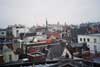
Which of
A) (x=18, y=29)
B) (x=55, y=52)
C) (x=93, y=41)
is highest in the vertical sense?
(x=18, y=29)

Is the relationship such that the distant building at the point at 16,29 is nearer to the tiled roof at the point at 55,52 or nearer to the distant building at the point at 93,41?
the tiled roof at the point at 55,52

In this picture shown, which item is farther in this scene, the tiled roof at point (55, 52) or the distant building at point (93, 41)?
A: the distant building at point (93, 41)

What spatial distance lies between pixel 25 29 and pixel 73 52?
4.31ft

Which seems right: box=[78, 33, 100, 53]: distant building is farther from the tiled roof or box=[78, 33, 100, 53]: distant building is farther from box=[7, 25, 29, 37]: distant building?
box=[7, 25, 29, 37]: distant building

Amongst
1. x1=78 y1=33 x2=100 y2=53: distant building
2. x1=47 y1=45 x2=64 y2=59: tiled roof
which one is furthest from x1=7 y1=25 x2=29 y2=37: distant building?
x1=78 y1=33 x2=100 y2=53: distant building

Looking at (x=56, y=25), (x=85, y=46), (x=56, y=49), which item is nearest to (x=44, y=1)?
(x=56, y=25)

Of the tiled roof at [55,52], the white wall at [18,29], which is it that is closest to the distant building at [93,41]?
the tiled roof at [55,52]

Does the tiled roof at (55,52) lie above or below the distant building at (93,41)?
below

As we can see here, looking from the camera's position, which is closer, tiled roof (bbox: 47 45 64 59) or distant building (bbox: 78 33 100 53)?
tiled roof (bbox: 47 45 64 59)

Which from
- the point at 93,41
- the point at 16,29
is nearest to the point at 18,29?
the point at 16,29

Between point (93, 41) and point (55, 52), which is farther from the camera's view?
point (93, 41)

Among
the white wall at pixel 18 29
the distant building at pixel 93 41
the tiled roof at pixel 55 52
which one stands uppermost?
the white wall at pixel 18 29

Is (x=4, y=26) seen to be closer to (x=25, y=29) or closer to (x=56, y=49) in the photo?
(x=25, y=29)

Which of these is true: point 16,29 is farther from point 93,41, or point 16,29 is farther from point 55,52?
point 93,41
